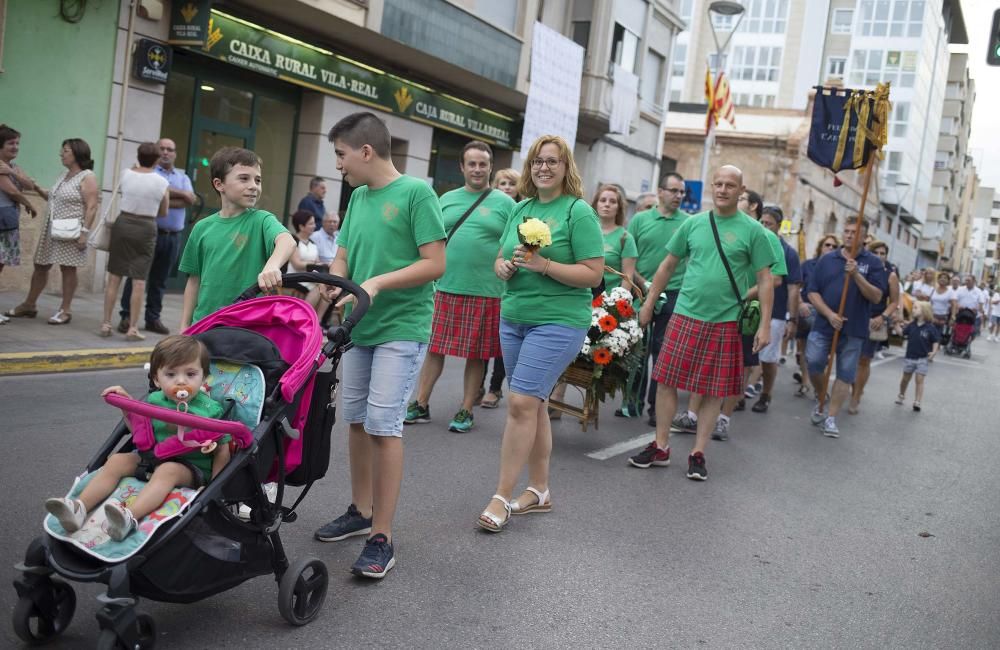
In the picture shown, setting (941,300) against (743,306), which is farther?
(941,300)

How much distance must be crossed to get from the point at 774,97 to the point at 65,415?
216ft

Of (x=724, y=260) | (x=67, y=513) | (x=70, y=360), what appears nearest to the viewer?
(x=67, y=513)

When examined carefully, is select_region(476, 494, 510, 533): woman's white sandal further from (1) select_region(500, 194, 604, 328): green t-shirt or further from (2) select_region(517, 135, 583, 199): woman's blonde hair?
(2) select_region(517, 135, 583, 199): woman's blonde hair

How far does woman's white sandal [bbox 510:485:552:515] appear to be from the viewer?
538cm

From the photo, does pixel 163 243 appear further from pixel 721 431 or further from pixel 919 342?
pixel 919 342

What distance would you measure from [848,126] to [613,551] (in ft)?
25.9

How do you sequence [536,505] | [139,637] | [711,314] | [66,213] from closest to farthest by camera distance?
[139,637] → [536,505] → [711,314] → [66,213]

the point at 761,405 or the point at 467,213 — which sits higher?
the point at 467,213

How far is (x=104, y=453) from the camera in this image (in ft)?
10.9

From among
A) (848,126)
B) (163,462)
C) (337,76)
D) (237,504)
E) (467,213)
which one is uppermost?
(337,76)

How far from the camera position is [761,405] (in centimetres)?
1055

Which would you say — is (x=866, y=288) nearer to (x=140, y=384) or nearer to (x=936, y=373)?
(x=140, y=384)

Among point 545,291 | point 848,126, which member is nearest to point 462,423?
point 545,291

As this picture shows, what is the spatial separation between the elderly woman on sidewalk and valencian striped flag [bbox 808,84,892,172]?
769 cm
